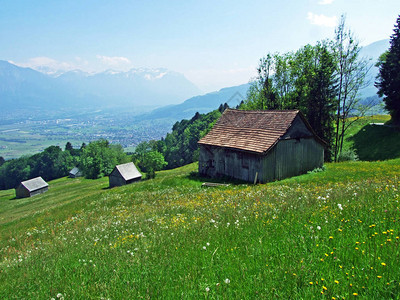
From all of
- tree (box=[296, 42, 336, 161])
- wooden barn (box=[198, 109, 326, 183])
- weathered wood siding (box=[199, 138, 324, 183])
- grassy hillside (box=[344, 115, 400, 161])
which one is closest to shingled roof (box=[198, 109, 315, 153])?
wooden barn (box=[198, 109, 326, 183])

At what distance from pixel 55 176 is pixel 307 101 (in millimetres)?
144610

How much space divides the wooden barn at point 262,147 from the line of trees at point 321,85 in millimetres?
13583

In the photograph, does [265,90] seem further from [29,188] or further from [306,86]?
[29,188]

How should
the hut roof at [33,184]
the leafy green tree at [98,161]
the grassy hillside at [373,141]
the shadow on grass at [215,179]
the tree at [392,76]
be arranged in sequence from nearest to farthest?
the shadow on grass at [215,179] → the grassy hillside at [373,141] → the tree at [392,76] → the hut roof at [33,184] → the leafy green tree at [98,161]

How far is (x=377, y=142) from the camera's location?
42.7 metres

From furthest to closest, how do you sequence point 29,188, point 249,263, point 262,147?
point 29,188
point 262,147
point 249,263

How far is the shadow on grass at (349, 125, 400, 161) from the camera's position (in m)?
37.7

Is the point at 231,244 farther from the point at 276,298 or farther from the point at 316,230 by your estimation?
the point at 276,298

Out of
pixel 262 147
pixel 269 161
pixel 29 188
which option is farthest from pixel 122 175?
pixel 262 147

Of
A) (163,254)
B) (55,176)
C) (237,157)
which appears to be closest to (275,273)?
(163,254)

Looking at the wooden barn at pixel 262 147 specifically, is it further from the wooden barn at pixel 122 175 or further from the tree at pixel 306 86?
the wooden barn at pixel 122 175

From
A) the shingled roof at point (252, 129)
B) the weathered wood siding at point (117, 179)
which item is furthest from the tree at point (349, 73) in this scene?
the weathered wood siding at point (117, 179)

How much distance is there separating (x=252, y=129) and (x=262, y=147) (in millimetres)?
3683

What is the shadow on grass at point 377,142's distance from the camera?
37.7 metres
